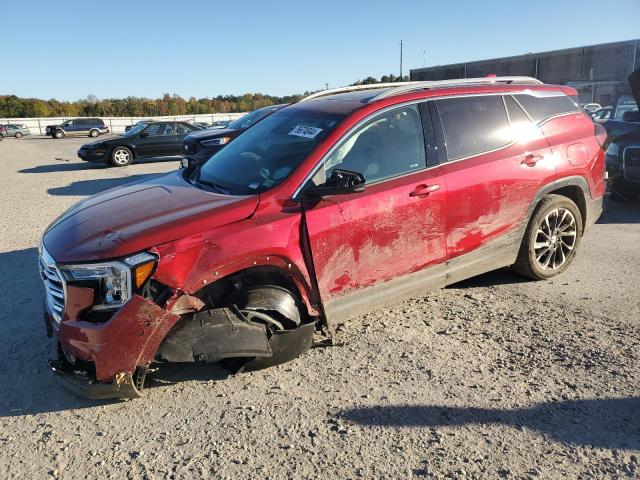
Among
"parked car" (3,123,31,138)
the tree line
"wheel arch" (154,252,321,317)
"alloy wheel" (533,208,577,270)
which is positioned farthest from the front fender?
the tree line

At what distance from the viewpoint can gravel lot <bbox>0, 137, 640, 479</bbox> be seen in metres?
2.56

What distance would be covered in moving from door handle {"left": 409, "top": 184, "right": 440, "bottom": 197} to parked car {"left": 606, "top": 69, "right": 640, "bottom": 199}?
17.7 ft

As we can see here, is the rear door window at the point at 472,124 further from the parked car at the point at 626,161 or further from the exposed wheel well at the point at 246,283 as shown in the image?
the parked car at the point at 626,161

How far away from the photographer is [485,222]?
4254 millimetres

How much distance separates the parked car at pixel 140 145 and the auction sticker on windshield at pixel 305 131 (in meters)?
14.0

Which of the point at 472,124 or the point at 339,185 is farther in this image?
the point at 472,124

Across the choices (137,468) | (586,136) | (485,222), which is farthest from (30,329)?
(586,136)

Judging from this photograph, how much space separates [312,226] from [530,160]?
2.33m

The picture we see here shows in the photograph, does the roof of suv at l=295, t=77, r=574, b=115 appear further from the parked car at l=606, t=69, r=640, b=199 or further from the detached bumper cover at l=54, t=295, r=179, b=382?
the parked car at l=606, t=69, r=640, b=199

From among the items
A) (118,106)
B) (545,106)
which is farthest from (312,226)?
(118,106)

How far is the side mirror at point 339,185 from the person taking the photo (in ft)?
10.8

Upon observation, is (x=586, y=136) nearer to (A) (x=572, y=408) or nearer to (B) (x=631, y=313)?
(B) (x=631, y=313)

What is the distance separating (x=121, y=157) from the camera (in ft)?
54.5

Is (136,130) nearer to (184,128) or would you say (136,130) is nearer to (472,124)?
(184,128)
